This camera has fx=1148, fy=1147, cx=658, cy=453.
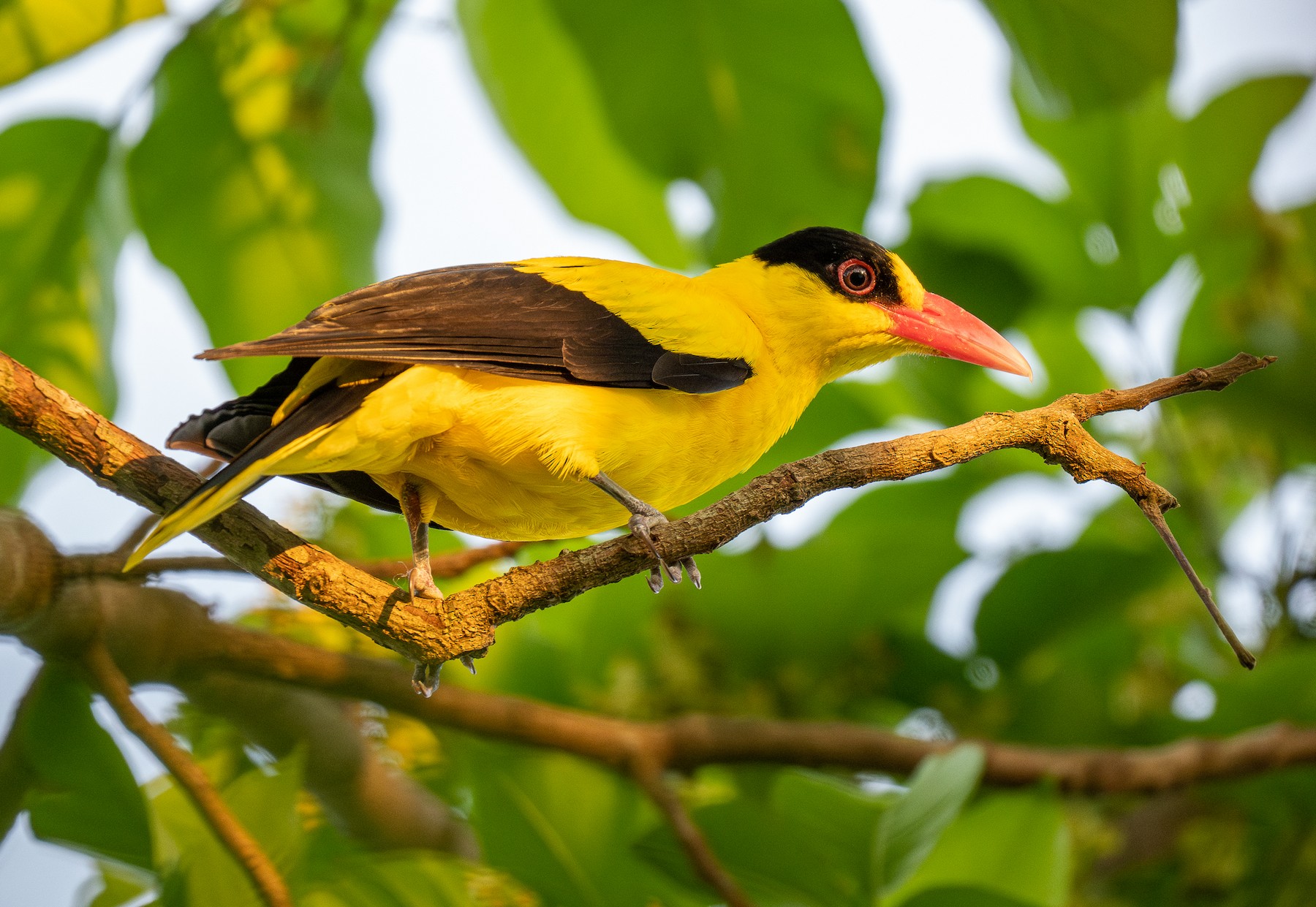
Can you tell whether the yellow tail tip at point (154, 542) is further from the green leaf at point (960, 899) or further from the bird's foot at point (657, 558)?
the green leaf at point (960, 899)

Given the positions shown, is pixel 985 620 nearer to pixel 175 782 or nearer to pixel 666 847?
pixel 666 847

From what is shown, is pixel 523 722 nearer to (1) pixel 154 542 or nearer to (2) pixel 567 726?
(2) pixel 567 726

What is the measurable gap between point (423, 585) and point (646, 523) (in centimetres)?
37

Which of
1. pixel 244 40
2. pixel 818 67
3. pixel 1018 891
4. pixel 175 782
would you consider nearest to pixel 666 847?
pixel 1018 891

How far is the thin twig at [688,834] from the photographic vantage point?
2.37 meters

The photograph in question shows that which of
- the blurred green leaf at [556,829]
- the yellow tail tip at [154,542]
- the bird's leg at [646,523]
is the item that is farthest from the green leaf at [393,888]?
the yellow tail tip at [154,542]

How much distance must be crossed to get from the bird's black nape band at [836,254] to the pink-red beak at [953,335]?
5 cm

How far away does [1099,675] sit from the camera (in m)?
3.66

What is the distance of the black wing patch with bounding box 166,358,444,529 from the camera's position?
1.85 meters

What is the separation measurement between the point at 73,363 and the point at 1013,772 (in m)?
2.60

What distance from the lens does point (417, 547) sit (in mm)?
1986

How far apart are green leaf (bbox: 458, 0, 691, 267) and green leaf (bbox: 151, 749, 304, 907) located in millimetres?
1867

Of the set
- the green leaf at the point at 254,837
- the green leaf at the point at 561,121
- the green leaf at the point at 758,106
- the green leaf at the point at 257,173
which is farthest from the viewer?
the green leaf at the point at 561,121

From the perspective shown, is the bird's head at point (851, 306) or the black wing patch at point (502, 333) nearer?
the black wing patch at point (502, 333)
